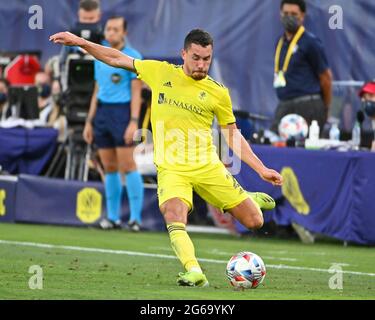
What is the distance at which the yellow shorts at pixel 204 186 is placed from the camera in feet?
31.4

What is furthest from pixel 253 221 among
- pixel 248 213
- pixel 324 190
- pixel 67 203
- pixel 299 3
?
pixel 67 203

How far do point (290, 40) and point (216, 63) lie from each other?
2.85 m

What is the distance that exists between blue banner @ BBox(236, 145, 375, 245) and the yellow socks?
4709 millimetres

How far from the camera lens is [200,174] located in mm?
9828

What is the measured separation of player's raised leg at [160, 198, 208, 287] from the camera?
9.05m

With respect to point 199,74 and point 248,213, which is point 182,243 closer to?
point 248,213

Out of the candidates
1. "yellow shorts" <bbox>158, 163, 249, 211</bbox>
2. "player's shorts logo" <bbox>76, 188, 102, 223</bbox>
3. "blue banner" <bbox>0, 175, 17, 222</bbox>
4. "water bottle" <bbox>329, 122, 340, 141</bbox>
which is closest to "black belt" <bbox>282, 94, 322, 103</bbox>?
"water bottle" <bbox>329, 122, 340, 141</bbox>

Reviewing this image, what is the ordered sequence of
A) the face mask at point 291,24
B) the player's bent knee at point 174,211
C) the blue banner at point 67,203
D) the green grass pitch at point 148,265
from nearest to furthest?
the green grass pitch at point 148,265 < the player's bent knee at point 174,211 < the face mask at point 291,24 < the blue banner at point 67,203

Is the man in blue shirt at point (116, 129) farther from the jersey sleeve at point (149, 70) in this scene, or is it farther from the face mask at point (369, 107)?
the jersey sleeve at point (149, 70)

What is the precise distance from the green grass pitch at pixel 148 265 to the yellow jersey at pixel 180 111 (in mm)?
996

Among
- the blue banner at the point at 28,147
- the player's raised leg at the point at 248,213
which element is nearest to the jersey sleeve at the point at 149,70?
the player's raised leg at the point at 248,213

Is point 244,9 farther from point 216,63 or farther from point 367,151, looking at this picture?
point 367,151

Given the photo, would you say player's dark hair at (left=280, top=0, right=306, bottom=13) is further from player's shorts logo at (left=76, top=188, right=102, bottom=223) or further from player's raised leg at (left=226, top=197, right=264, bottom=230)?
player's raised leg at (left=226, top=197, right=264, bottom=230)
